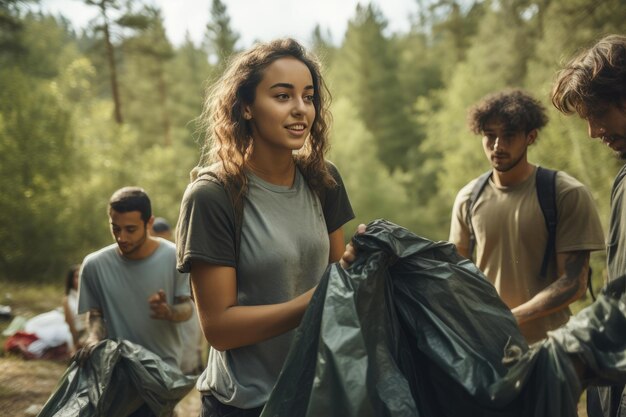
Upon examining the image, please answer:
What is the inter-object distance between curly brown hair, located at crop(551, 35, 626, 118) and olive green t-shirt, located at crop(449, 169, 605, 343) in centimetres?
112

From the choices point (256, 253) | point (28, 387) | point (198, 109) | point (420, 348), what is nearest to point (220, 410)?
point (256, 253)

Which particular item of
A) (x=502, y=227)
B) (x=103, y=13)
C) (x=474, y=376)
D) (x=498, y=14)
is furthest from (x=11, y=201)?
(x=498, y=14)

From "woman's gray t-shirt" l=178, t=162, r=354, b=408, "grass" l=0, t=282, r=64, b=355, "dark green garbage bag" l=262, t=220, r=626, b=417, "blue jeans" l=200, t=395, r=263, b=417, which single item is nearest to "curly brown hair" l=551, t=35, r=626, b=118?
"dark green garbage bag" l=262, t=220, r=626, b=417

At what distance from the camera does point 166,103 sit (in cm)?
3416

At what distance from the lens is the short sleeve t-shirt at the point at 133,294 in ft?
12.4

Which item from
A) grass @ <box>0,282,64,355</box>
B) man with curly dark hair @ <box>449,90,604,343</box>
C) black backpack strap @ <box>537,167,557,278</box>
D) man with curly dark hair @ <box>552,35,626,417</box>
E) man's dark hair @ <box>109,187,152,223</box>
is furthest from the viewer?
grass @ <box>0,282,64,355</box>

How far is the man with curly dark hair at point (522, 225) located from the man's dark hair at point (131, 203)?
1982 mm

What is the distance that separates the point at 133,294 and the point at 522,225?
236 cm

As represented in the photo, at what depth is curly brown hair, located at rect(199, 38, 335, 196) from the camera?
225 cm

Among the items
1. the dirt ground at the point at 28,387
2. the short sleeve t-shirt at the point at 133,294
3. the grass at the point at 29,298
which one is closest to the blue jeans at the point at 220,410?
the short sleeve t-shirt at the point at 133,294

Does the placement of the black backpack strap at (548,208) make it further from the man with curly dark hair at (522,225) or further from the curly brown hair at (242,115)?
the curly brown hair at (242,115)

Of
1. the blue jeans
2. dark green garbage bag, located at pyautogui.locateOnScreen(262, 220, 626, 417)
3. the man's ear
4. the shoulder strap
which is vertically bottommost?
the blue jeans

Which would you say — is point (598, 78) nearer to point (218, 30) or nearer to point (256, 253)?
point (256, 253)

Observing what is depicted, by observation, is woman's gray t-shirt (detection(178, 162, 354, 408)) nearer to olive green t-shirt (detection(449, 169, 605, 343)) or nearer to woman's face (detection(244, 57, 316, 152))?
woman's face (detection(244, 57, 316, 152))
